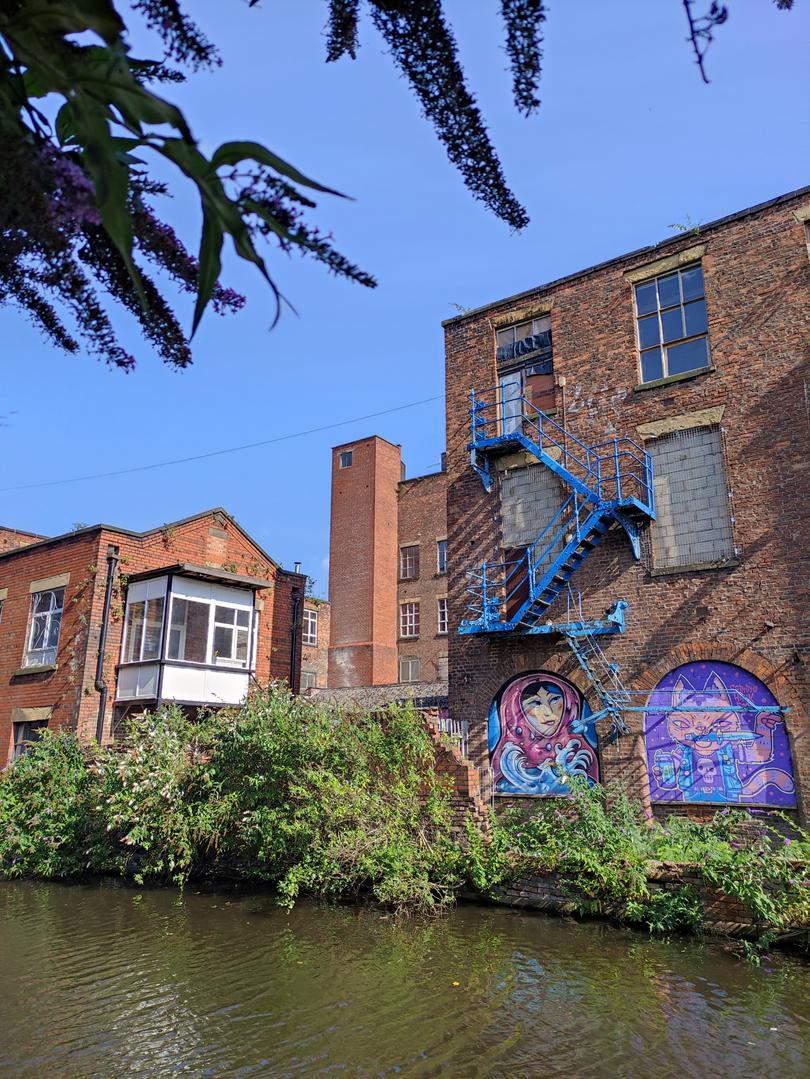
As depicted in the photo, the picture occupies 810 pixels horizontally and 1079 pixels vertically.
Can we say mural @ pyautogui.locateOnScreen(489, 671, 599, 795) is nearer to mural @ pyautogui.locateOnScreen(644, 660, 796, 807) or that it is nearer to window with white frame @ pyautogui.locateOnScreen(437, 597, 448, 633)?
mural @ pyautogui.locateOnScreen(644, 660, 796, 807)

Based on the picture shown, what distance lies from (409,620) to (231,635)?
15934mm

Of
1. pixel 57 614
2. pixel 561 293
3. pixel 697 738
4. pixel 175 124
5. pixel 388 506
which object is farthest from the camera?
pixel 388 506

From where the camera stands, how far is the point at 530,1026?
7.15m

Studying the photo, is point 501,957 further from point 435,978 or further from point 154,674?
point 154,674

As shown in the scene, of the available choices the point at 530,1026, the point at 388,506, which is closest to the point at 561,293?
the point at 530,1026

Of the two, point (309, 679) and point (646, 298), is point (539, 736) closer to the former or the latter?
point (646, 298)

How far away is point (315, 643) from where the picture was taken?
36.0 m

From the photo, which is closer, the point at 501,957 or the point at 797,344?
the point at 501,957

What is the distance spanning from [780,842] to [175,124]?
45.7 ft

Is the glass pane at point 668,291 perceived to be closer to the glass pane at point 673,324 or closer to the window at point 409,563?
the glass pane at point 673,324

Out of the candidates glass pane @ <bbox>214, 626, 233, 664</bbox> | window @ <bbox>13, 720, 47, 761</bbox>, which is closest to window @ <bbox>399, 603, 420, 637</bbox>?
glass pane @ <bbox>214, 626, 233, 664</bbox>

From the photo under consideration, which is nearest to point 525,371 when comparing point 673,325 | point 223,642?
point 673,325

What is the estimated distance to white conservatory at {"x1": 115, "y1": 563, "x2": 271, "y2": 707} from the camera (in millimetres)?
18984

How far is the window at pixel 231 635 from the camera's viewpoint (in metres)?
20.5
